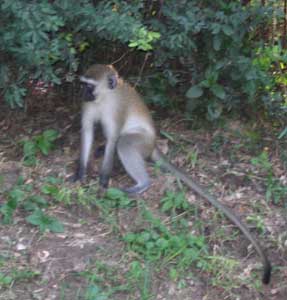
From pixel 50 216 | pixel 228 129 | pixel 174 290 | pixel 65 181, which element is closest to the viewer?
pixel 174 290

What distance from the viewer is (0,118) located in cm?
740

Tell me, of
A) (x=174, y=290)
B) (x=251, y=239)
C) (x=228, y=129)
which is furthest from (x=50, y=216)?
(x=228, y=129)

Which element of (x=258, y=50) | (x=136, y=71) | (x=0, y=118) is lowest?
(x=0, y=118)

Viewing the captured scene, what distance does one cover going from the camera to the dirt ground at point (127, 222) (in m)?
5.64

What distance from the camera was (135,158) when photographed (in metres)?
6.59

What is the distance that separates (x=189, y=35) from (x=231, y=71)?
50 cm

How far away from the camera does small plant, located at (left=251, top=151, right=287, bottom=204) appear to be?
6.46 m

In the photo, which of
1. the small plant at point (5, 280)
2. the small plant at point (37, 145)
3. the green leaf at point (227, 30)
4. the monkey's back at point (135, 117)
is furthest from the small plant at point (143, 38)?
the small plant at point (5, 280)

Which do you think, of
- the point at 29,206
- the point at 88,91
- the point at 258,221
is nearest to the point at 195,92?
the point at 88,91

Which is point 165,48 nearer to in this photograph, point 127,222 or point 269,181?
point 269,181

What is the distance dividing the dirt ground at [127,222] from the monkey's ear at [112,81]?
2.23 ft

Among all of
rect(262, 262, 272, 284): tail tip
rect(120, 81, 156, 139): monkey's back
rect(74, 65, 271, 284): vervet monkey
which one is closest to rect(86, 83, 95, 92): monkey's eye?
rect(74, 65, 271, 284): vervet monkey

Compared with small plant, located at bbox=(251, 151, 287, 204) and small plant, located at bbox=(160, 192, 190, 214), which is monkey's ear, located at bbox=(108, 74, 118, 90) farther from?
small plant, located at bbox=(251, 151, 287, 204)

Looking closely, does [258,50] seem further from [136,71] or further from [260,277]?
[260,277]
